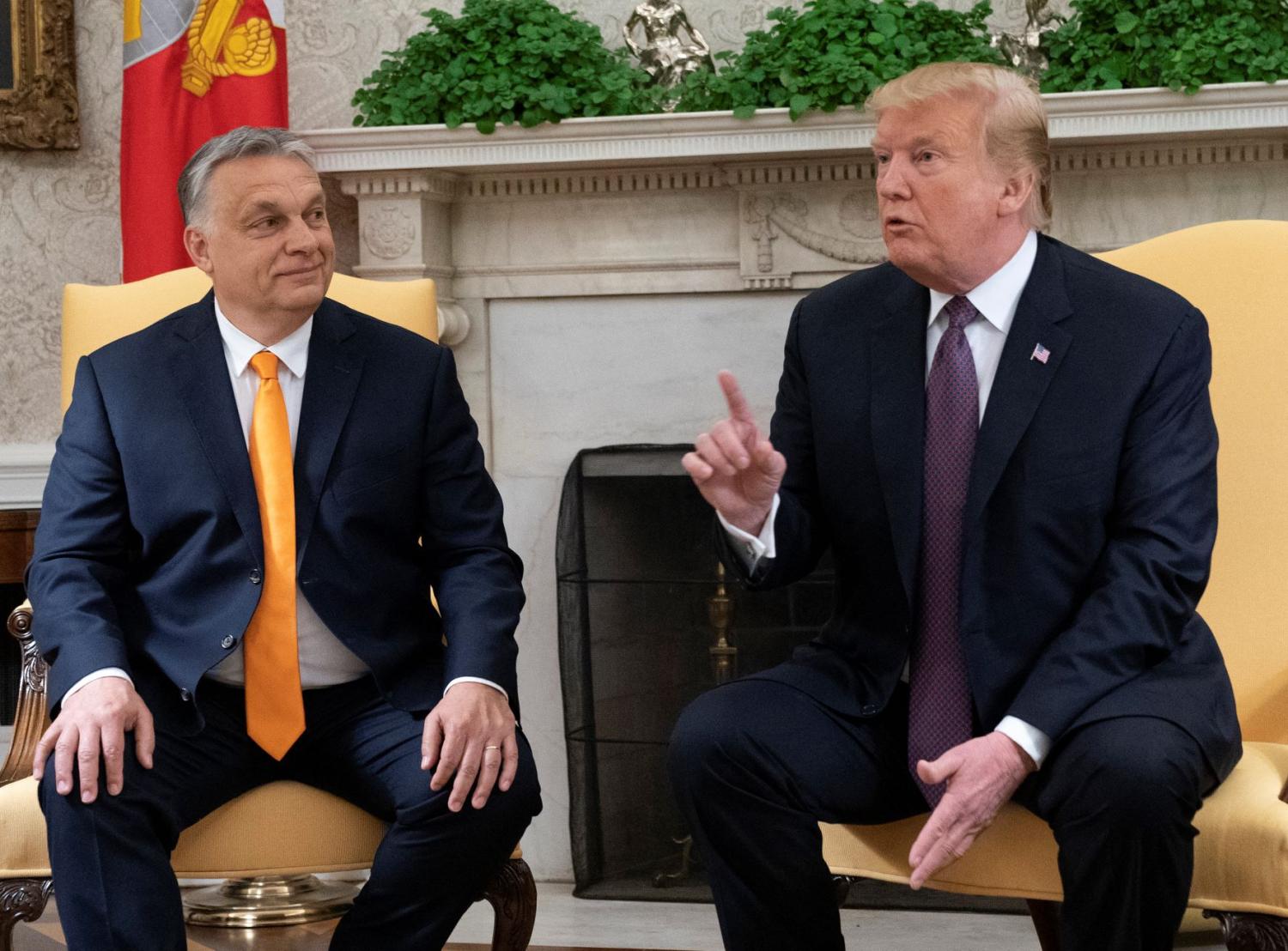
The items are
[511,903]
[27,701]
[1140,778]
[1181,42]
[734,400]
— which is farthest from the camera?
[1181,42]

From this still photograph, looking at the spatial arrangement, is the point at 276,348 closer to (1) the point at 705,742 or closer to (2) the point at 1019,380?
(1) the point at 705,742

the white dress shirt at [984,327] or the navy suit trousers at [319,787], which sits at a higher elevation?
the white dress shirt at [984,327]

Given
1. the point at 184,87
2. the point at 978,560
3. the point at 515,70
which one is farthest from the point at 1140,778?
the point at 184,87

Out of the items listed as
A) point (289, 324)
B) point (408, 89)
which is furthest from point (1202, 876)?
point (408, 89)

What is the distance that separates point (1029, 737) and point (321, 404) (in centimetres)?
100

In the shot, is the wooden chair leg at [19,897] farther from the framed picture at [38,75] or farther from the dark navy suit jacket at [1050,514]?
the framed picture at [38,75]

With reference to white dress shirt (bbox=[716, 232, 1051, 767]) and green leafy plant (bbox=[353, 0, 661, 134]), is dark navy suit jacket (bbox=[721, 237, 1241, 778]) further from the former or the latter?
green leafy plant (bbox=[353, 0, 661, 134])

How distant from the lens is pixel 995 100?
1.92 meters

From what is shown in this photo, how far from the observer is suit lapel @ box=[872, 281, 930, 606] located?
6.14ft

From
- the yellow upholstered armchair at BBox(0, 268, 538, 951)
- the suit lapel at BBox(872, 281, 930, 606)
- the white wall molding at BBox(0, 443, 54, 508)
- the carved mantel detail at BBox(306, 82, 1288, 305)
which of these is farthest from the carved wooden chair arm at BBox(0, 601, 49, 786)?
the white wall molding at BBox(0, 443, 54, 508)

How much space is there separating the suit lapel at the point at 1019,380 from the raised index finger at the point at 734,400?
0.29 meters

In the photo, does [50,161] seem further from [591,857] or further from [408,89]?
[591,857]

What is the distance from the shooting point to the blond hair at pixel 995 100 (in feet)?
6.28

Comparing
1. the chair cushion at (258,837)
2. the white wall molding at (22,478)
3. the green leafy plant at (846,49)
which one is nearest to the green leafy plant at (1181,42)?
the green leafy plant at (846,49)
